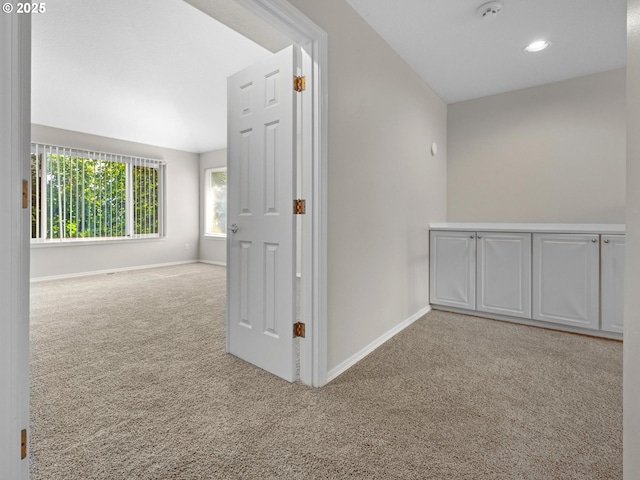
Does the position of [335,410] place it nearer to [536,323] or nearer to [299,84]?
[299,84]

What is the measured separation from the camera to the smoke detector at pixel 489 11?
7.15 ft

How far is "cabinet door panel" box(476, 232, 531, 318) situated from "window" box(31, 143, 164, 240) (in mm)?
5945

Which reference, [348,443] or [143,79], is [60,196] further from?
[348,443]

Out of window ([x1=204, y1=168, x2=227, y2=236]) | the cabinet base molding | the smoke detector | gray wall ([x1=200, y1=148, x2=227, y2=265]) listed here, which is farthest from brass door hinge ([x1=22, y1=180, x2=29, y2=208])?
window ([x1=204, y1=168, x2=227, y2=236])

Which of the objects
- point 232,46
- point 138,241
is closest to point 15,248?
point 232,46

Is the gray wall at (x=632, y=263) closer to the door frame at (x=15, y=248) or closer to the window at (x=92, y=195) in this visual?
the door frame at (x=15, y=248)

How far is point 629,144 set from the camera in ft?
2.94

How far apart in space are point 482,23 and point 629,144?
6.69 ft

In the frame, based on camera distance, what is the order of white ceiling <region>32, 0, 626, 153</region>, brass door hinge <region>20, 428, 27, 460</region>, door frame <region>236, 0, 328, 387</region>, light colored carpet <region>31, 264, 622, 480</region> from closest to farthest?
brass door hinge <region>20, 428, 27, 460</region>
light colored carpet <region>31, 264, 622, 480</region>
door frame <region>236, 0, 328, 387</region>
white ceiling <region>32, 0, 626, 153</region>

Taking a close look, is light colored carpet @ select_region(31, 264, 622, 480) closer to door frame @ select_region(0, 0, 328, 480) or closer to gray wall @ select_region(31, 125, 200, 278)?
door frame @ select_region(0, 0, 328, 480)

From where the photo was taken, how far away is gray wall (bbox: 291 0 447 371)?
2064 mm

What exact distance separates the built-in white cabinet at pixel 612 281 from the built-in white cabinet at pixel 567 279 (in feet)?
0.12

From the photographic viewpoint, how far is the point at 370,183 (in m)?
2.44

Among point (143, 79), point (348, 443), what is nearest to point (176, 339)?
point (348, 443)
